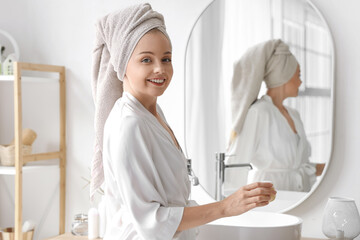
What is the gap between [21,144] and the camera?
2.47 m

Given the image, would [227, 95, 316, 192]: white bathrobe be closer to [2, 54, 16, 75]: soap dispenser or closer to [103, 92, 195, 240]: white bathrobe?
[103, 92, 195, 240]: white bathrobe

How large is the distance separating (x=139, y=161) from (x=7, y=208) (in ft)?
6.08

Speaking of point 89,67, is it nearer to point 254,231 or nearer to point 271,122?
point 271,122

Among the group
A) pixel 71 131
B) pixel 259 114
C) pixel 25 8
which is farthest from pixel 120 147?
pixel 25 8

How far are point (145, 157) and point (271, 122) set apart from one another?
1.07 metres

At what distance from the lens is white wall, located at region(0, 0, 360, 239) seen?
83.5 inches

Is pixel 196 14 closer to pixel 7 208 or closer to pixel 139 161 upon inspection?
pixel 139 161

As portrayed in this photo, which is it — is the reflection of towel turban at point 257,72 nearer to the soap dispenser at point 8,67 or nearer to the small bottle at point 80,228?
the small bottle at point 80,228

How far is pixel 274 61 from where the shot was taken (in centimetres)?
221

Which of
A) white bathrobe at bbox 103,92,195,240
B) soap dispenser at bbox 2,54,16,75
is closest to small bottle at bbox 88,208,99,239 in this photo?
soap dispenser at bbox 2,54,16,75

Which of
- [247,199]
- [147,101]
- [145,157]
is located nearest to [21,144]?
[147,101]

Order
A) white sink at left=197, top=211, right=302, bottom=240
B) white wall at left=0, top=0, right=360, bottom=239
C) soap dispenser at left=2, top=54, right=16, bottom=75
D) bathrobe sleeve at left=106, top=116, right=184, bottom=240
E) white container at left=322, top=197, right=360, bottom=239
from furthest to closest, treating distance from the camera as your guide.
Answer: soap dispenser at left=2, top=54, right=16, bottom=75 < white wall at left=0, top=0, right=360, bottom=239 < white container at left=322, top=197, right=360, bottom=239 < white sink at left=197, top=211, right=302, bottom=240 < bathrobe sleeve at left=106, top=116, right=184, bottom=240

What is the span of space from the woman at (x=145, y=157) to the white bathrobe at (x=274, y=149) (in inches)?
34.3

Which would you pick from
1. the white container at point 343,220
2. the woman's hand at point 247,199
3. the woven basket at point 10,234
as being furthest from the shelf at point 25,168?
the woman's hand at point 247,199
